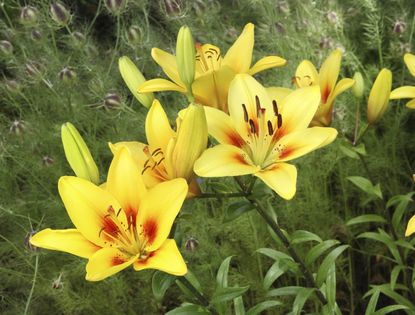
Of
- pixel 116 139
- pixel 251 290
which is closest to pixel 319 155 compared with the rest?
pixel 251 290

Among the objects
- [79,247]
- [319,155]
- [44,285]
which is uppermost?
[79,247]

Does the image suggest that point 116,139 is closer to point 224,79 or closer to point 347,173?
point 347,173

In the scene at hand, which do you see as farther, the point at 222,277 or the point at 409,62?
the point at 409,62

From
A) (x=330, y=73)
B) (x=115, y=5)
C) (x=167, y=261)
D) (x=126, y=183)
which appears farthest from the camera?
(x=115, y=5)

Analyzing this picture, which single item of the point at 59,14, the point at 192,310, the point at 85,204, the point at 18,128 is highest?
the point at 85,204

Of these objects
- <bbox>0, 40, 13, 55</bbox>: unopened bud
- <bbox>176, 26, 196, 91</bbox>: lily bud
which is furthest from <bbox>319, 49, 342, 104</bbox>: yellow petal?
<bbox>0, 40, 13, 55</bbox>: unopened bud

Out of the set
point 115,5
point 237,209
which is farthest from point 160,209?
point 115,5

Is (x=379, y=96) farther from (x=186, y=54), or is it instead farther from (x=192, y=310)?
(x=192, y=310)

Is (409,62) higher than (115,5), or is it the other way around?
(409,62)

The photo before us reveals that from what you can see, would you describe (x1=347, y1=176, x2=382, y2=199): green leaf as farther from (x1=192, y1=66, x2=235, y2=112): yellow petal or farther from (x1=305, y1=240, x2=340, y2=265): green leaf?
(x1=192, y1=66, x2=235, y2=112): yellow petal
